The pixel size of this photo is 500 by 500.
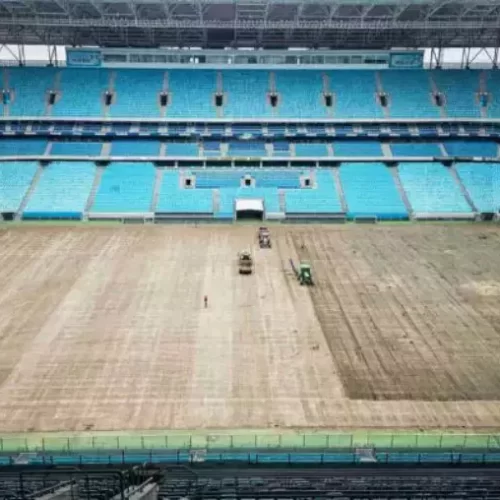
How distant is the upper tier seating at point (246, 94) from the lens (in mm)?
57562

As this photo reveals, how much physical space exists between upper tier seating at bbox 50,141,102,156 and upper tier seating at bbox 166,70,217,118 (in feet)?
25.5

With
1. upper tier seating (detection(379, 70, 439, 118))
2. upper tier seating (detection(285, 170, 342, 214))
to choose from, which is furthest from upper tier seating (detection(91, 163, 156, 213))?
upper tier seating (detection(379, 70, 439, 118))

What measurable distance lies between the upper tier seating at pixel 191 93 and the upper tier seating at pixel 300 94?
6993 mm

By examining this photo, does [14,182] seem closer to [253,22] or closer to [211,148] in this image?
[211,148]

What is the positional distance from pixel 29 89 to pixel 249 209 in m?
27.4

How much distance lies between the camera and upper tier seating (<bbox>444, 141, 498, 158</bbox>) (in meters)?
55.0

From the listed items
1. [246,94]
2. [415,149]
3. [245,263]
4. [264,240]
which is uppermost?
[246,94]

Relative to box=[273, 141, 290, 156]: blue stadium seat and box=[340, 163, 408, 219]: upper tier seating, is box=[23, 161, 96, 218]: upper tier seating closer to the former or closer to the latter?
box=[273, 141, 290, 156]: blue stadium seat

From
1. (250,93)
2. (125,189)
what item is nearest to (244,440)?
(125,189)

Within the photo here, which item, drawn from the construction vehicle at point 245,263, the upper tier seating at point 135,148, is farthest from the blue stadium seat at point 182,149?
the construction vehicle at point 245,263

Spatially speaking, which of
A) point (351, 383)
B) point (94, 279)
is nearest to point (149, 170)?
point (94, 279)

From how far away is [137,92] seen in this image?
58.4m

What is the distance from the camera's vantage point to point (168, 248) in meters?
39.4

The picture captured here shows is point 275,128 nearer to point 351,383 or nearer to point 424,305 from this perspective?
point 424,305
